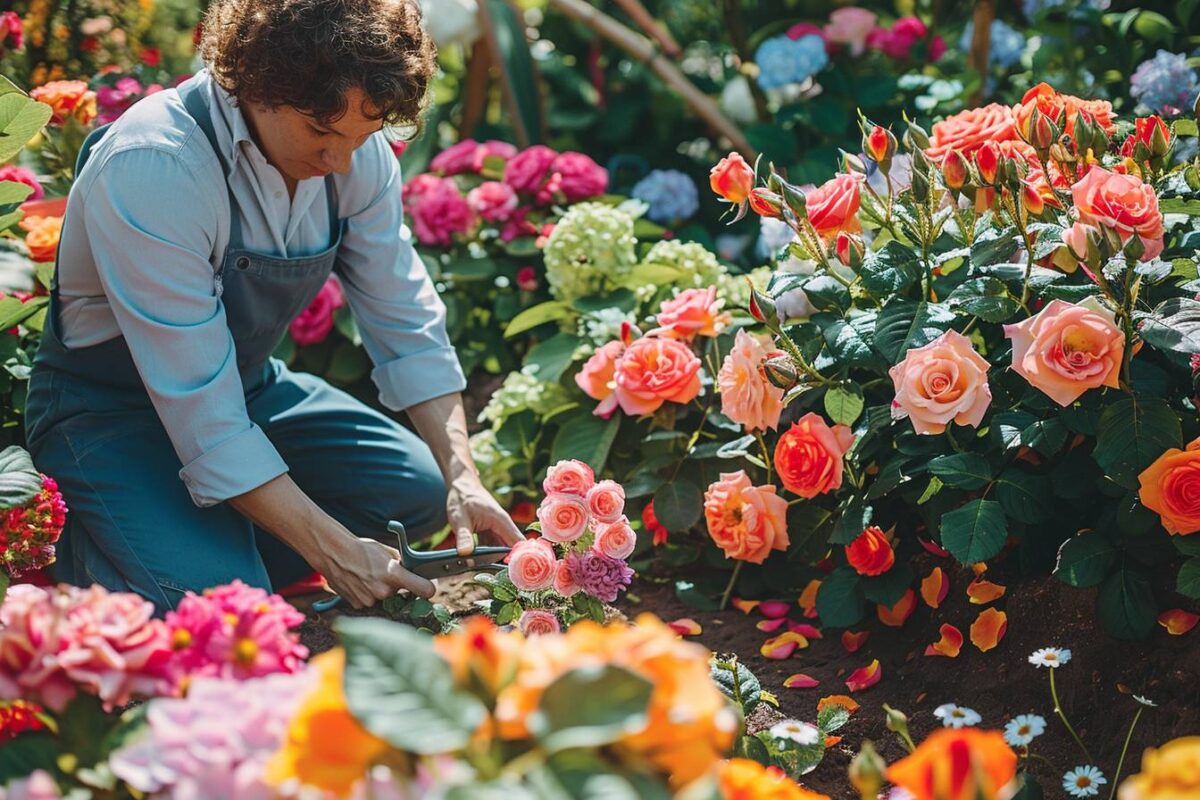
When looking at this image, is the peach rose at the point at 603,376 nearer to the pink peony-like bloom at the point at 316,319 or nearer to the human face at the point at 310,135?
the human face at the point at 310,135

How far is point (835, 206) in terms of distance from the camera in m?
1.90

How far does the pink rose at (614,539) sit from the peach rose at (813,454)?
0.41 m

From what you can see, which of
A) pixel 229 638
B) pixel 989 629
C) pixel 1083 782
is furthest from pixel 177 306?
pixel 1083 782

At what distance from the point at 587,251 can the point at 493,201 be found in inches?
17.5

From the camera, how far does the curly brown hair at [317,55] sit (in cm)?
178

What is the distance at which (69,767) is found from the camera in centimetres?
104

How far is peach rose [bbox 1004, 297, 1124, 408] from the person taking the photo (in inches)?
66.2

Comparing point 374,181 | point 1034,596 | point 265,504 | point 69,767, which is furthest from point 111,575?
point 1034,596

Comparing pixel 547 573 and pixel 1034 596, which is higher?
pixel 547 573

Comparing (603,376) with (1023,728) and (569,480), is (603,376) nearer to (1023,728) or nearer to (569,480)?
(569,480)

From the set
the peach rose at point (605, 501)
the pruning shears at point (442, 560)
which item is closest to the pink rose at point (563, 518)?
the peach rose at point (605, 501)

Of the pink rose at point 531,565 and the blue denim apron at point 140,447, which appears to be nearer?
the pink rose at point 531,565

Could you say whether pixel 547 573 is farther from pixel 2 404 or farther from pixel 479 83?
pixel 479 83

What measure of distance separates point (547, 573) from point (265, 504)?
49 cm
